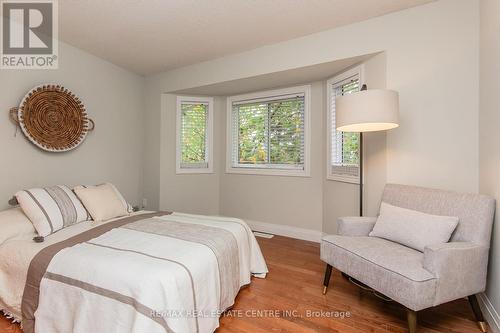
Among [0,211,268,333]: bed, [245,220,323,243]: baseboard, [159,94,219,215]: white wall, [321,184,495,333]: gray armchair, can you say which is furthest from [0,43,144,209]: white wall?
[321,184,495,333]: gray armchair

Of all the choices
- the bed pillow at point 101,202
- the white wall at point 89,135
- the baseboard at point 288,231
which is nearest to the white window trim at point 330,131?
the baseboard at point 288,231

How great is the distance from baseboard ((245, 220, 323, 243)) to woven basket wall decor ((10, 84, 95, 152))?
8.20 ft

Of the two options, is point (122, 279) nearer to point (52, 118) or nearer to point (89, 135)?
point (52, 118)

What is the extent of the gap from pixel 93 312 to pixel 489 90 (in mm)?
2839

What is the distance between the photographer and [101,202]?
7.53 ft

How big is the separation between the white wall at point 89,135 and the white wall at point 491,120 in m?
3.81

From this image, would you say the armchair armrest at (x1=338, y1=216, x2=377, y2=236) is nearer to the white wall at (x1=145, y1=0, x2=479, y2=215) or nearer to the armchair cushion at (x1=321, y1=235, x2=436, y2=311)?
the armchair cushion at (x1=321, y1=235, x2=436, y2=311)

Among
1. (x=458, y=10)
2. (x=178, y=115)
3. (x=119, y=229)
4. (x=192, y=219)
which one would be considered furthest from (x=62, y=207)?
(x=458, y=10)

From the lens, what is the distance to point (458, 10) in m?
1.98

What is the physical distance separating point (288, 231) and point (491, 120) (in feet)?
7.77

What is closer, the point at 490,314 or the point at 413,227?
the point at 490,314

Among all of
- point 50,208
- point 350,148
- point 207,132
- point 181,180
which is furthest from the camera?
point 207,132

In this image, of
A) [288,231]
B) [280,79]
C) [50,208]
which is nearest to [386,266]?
[288,231]

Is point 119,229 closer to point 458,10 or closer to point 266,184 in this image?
point 266,184
